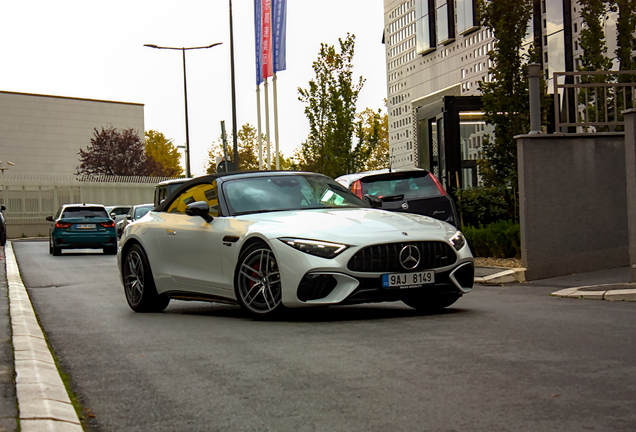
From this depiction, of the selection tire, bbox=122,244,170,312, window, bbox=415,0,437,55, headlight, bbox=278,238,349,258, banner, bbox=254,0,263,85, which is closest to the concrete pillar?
headlight, bbox=278,238,349,258

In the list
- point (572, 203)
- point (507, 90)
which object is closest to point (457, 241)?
point (572, 203)

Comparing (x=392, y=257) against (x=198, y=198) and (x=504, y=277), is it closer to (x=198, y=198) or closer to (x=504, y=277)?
(x=198, y=198)

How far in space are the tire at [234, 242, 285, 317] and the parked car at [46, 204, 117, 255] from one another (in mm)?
19975

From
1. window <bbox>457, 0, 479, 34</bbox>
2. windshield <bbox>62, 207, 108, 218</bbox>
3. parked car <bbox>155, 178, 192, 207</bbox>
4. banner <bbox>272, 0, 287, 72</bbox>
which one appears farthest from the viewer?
window <bbox>457, 0, 479, 34</bbox>

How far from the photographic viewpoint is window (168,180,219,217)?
9336 mm

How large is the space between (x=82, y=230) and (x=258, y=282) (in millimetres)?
20767

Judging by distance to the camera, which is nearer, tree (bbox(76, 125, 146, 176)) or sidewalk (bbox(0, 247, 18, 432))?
sidewalk (bbox(0, 247, 18, 432))

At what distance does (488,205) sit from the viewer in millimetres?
17391

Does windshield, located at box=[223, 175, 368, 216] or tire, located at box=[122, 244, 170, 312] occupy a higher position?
windshield, located at box=[223, 175, 368, 216]

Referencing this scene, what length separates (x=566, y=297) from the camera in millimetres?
10188

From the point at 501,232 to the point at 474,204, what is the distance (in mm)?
2370

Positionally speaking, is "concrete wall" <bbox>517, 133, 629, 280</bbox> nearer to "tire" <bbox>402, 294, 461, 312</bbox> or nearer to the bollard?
the bollard

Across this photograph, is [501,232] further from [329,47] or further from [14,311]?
[329,47]

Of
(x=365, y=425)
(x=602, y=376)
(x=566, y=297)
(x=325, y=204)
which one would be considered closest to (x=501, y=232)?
(x=566, y=297)
